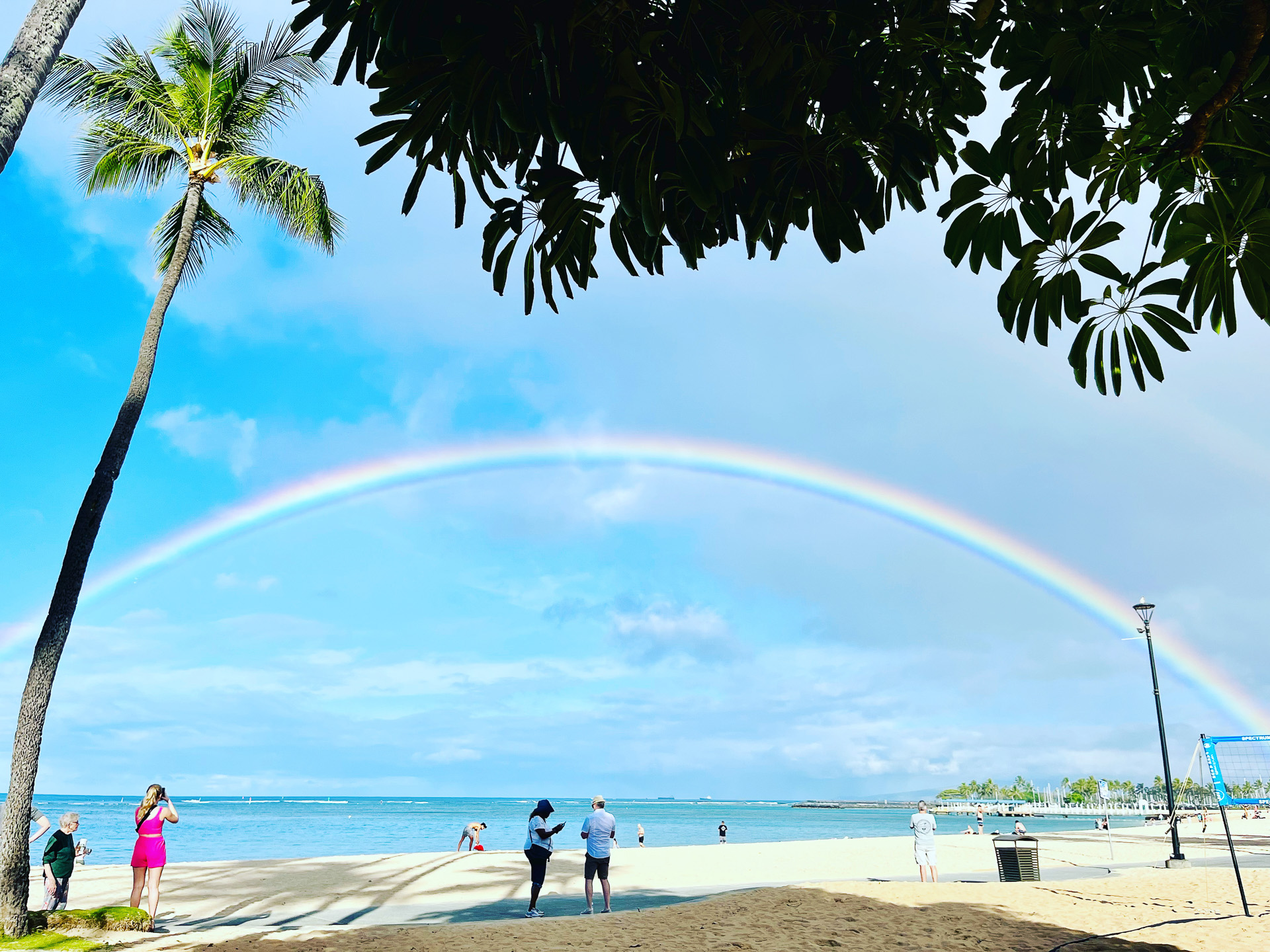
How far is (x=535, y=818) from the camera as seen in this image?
12047mm

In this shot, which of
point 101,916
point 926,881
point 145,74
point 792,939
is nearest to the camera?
point 792,939

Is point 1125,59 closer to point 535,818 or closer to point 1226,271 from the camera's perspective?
point 1226,271

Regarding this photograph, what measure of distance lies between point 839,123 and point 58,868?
13785 millimetres

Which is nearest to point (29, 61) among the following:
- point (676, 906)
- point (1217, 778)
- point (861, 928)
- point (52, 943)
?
point (52, 943)

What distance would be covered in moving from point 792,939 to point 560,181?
28.6ft

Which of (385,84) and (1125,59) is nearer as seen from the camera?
(385,84)

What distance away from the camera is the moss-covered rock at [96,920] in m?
10.1

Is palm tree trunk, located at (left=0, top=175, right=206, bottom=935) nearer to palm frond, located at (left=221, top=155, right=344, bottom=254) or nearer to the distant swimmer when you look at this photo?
palm frond, located at (left=221, top=155, right=344, bottom=254)

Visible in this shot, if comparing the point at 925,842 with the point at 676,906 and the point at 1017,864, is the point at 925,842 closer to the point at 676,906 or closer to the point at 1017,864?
the point at 1017,864

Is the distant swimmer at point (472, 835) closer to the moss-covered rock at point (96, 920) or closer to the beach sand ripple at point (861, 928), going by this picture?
the beach sand ripple at point (861, 928)

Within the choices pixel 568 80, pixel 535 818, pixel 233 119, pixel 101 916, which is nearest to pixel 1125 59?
pixel 568 80

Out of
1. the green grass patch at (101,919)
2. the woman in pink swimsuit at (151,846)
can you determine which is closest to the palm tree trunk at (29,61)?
the woman in pink swimsuit at (151,846)

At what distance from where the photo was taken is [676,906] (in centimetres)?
1149

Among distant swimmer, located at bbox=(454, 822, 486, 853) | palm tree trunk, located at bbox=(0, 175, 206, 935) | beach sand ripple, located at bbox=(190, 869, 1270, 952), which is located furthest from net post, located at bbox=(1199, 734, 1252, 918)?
distant swimmer, located at bbox=(454, 822, 486, 853)
